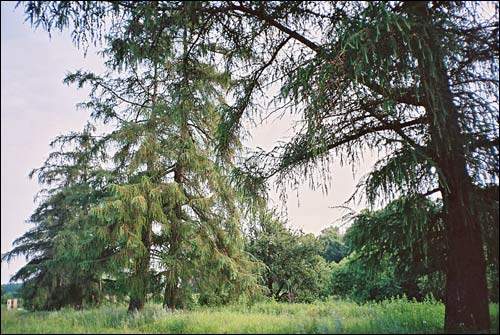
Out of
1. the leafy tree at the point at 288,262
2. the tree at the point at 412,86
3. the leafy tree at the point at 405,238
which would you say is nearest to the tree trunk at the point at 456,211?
the tree at the point at 412,86

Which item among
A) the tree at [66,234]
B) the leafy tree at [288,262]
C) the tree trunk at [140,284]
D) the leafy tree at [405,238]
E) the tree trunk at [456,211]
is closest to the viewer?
the tree trunk at [456,211]

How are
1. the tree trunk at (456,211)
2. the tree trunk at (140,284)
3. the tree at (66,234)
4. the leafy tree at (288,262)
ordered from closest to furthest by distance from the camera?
the tree trunk at (456,211) → the tree trunk at (140,284) → the tree at (66,234) → the leafy tree at (288,262)

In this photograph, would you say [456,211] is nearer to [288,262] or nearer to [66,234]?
[66,234]

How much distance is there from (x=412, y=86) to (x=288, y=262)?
455 inches

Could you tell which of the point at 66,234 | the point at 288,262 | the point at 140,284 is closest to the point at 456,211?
the point at 140,284

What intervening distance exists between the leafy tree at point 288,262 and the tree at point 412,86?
1022 centimetres

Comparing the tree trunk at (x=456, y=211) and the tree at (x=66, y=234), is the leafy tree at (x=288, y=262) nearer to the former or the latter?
the tree at (x=66, y=234)

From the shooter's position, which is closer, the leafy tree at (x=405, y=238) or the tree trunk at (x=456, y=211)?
the tree trunk at (x=456, y=211)

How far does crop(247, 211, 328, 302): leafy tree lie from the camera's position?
50.4ft

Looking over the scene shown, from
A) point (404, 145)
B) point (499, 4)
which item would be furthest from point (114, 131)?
point (499, 4)

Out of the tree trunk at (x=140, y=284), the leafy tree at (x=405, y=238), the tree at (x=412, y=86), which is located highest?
the tree at (x=412, y=86)

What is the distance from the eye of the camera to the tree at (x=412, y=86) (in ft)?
14.9

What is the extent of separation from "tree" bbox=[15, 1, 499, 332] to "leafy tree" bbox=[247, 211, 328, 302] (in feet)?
33.5

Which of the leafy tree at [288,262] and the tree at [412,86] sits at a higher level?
the tree at [412,86]
